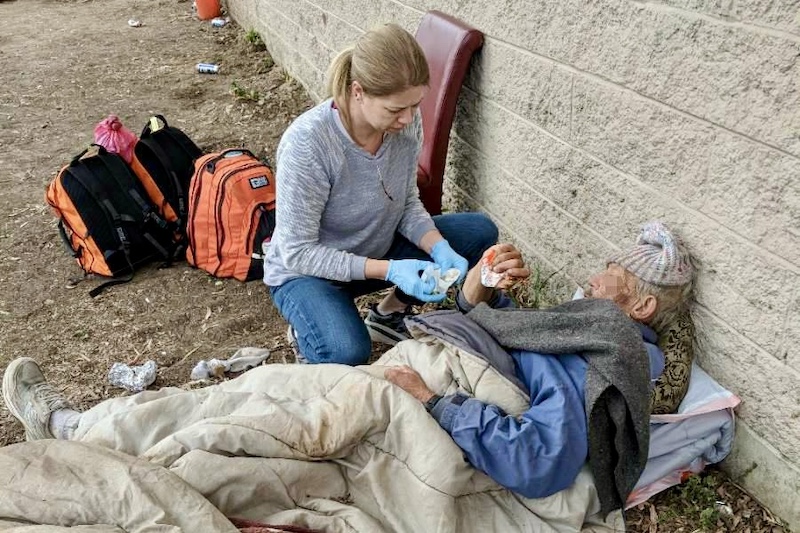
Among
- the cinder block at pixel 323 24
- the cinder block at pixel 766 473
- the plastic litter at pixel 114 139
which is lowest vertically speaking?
Result: the cinder block at pixel 766 473

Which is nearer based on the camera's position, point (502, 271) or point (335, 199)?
point (502, 271)

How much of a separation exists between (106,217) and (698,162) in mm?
2872

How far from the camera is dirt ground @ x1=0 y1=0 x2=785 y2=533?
3229 mm

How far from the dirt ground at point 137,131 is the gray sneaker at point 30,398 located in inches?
13.6

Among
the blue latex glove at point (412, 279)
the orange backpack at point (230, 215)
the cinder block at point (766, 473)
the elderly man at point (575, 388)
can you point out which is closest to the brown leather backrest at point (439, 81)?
the blue latex glove at point (412, 279)

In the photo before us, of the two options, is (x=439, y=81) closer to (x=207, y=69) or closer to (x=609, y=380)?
(x=609, y=380)

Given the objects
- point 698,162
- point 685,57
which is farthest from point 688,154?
point 685,57

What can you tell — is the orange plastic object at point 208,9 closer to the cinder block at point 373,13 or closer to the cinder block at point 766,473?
the cinder block at point 373,13

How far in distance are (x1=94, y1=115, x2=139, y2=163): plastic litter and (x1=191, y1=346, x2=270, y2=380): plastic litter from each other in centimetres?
148

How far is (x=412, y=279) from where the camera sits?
2.67 m

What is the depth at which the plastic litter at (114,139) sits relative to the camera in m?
4.08

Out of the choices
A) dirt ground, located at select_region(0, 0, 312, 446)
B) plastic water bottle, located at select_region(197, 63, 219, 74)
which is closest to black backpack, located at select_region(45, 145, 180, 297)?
dirt ground, located at select_region(0, 0, 312, 446)

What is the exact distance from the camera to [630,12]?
232 centimetres

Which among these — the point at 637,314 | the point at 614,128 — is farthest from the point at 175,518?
the point at 614,128
